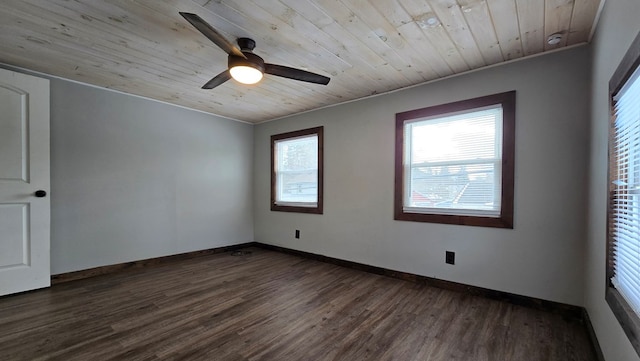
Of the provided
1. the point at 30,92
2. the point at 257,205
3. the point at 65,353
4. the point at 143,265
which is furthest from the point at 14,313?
the point at 257,205

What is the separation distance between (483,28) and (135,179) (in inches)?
166

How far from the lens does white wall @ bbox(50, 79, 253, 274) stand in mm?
3113

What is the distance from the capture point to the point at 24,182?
273 centimetres

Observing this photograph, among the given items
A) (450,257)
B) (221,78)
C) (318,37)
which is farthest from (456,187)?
(221,78)

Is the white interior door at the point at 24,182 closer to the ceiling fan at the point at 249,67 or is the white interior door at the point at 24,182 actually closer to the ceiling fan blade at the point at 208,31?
the ceiling fan at the point at 249,67

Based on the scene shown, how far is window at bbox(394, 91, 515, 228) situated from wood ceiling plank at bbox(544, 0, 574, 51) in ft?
1.95

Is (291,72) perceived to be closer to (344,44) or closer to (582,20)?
(344,44)

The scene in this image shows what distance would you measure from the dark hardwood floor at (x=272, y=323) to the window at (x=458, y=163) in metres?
0.85

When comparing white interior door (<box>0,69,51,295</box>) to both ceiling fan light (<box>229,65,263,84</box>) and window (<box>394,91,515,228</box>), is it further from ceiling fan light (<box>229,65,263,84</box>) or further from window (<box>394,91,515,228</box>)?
window (<box>394,91,515,228</box>)

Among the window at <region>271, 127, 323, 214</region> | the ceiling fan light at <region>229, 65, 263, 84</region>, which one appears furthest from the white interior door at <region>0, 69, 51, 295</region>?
the window at <region>271, 127, 323, 214</region>

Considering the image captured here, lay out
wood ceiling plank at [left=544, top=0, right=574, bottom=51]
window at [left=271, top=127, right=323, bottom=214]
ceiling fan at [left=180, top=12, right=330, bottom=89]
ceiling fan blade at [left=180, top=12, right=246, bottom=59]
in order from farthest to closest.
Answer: window at [left=271, top=127, right=323, bottom=214], ceiling fan at [left=180, top=12, right=330, bottom=89], wood ceiling plank at [left=544, top=0, right=574, bottom=51], ceiling fan blade at [left=180, top=12, right=246, bottom=59]

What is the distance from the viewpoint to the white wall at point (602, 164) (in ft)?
4.32

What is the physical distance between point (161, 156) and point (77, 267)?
163 cm

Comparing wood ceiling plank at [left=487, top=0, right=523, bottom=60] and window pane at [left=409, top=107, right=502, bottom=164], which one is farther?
window pane at [left=409, top=107, right=502, bottom=164]
